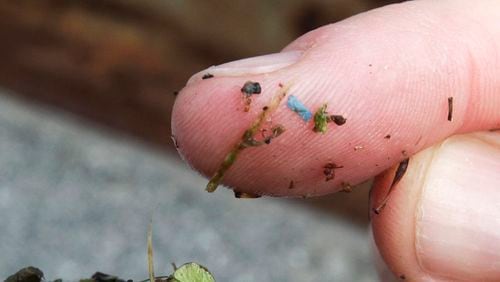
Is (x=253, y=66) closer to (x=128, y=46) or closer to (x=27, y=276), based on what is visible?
(x=27, y=276)

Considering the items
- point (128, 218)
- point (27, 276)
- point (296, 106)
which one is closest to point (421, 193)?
point (296, 106)

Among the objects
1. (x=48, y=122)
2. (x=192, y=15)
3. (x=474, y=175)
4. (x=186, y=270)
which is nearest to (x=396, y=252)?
(x=474, y=175)

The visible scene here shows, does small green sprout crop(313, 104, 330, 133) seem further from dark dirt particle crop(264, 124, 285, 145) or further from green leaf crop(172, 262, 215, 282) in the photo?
green leaf crop(172, 262, 215, 282)

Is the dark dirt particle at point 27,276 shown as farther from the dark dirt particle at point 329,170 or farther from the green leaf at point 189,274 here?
the dark dirt particle at point 329,170

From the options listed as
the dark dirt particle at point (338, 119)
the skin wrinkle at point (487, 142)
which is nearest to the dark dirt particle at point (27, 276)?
the dark dirt particle at point (338, 119)

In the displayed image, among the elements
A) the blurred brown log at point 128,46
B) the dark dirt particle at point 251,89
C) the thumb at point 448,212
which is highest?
the dark dirt particle at point 251,89

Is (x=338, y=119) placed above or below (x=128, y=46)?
above

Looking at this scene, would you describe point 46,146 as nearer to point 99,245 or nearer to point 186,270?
point 99,245
